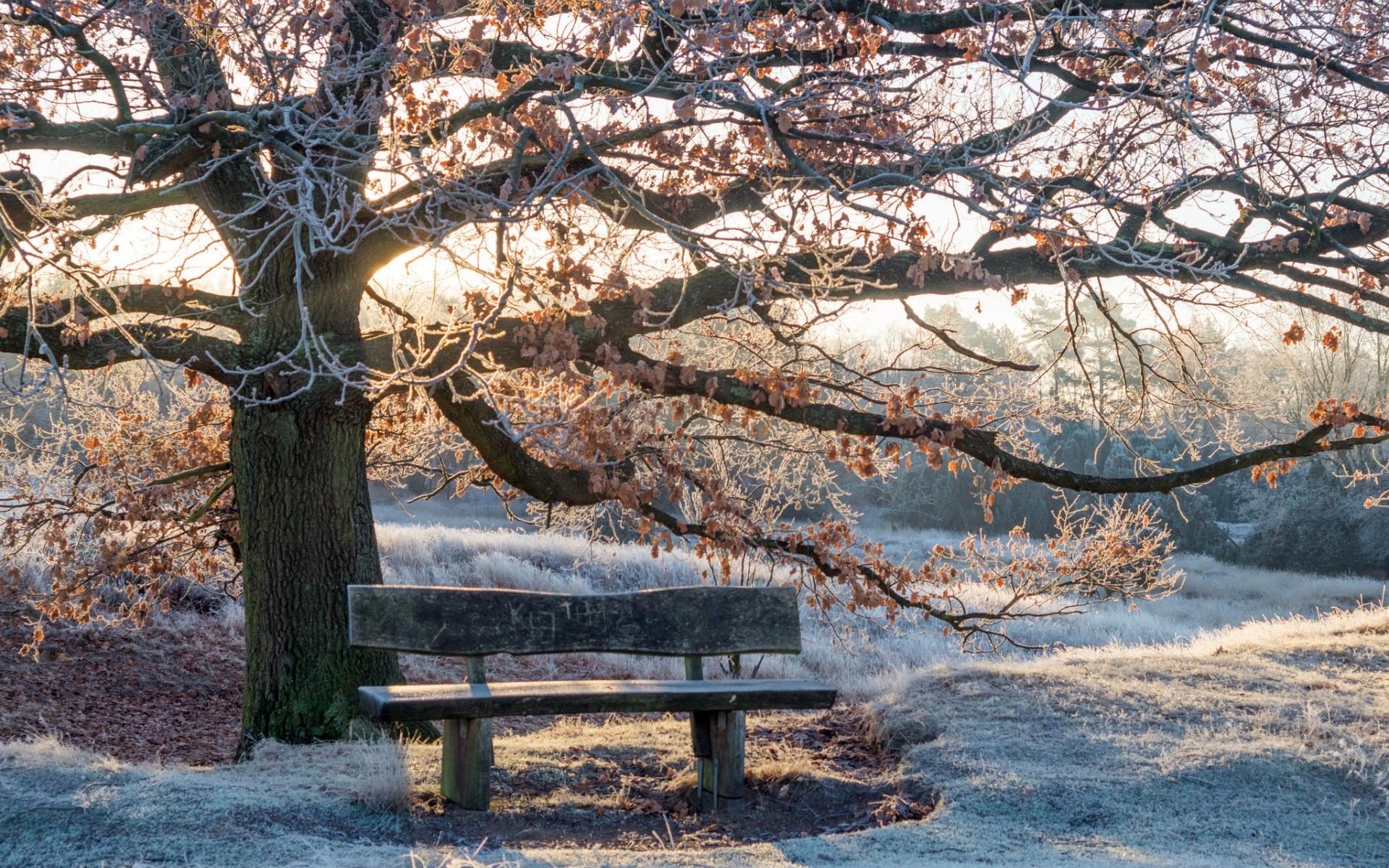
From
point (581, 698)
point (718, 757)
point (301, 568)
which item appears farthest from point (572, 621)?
point (301, 568)

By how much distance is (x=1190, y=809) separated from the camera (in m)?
4.90

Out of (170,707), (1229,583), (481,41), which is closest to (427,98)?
(481,41)

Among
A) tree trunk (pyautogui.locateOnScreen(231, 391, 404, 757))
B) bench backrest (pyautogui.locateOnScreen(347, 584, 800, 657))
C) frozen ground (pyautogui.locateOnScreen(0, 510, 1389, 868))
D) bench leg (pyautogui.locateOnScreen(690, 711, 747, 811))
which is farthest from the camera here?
tree trunk (pyautogui.locateOnScreen(231, 391, 404, 757))

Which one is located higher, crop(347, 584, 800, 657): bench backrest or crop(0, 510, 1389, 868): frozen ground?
crop(347, 584, 800, 657): bench backrest

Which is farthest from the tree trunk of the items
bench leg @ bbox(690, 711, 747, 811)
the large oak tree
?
bench leg @ bbox(690, 711, 747, 811)

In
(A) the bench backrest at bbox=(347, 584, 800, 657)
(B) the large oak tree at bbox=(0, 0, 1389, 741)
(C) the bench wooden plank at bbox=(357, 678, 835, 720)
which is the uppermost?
(B) the large oak tree at bbox=(0, 0, 1389, 741)

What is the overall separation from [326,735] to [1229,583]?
23.8m

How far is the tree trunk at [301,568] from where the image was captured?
6.15m

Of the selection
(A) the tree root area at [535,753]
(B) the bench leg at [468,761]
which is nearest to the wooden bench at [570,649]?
(B) the bench leg at [468,761]

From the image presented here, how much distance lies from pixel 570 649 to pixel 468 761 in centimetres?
75

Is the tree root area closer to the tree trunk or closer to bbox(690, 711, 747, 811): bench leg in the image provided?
bbox(690, 711, 747, 811): bench leg

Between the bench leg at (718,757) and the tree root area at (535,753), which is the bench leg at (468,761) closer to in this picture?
the tree root area at (535,753)

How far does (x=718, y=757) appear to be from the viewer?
5.27m

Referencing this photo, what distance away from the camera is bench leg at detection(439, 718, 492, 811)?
4801mm
